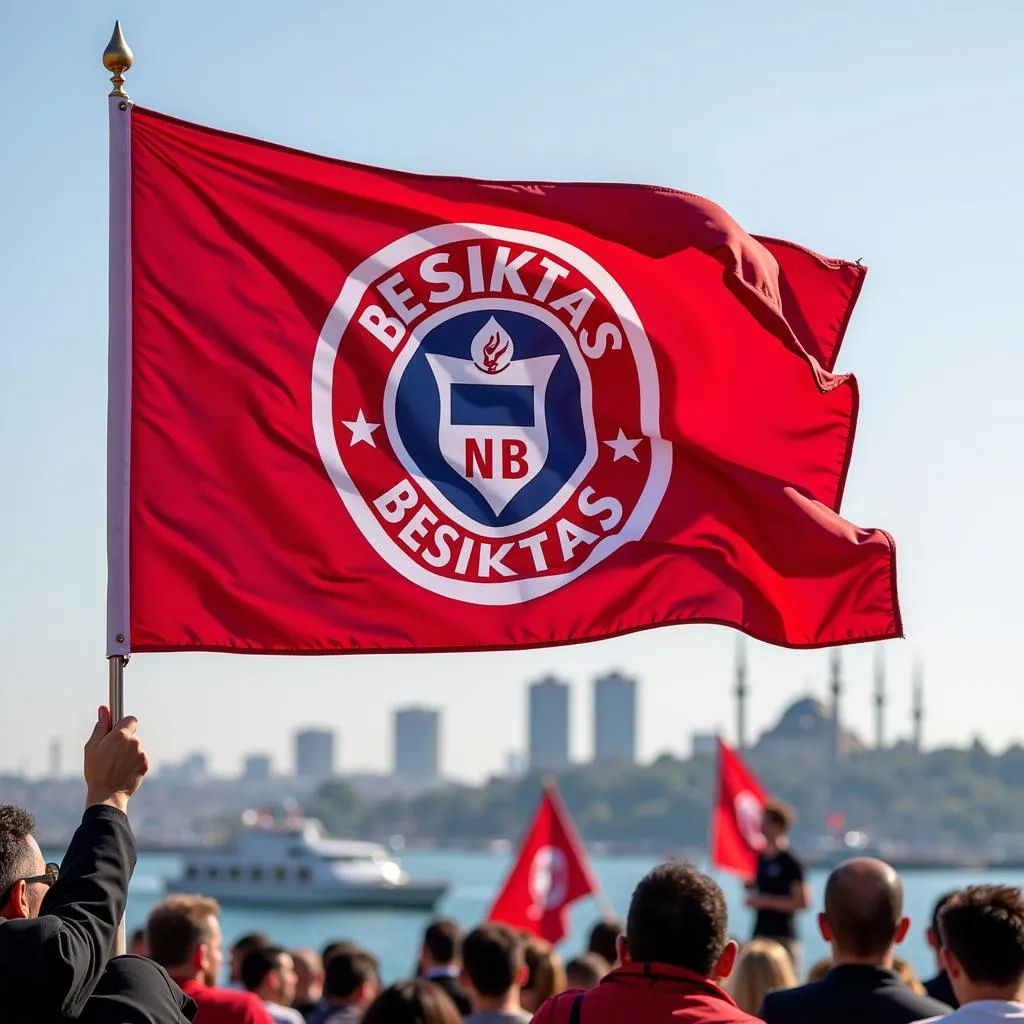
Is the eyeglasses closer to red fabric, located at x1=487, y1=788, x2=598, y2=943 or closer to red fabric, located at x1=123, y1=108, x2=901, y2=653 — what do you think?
red fabric, located at x1=123, y1=108, x2=901, y2=653

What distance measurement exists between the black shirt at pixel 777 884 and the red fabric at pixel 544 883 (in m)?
4.93

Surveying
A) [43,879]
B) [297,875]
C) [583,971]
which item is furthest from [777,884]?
[297,875]

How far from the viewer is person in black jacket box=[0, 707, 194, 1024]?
11.2 ft

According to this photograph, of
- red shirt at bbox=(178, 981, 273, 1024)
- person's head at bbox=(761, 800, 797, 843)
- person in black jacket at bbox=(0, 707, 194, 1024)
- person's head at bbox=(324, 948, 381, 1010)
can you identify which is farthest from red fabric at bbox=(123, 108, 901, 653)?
person's head at bbox=(761, 800, 797, 843)

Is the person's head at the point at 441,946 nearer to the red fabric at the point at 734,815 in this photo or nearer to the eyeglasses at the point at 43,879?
the eyeglasses at the point at 43,879

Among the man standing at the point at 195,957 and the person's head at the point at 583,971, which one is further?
the person's head at the point at 583,971

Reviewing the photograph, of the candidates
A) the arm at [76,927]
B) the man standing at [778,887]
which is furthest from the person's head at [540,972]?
the arm at [76,927]

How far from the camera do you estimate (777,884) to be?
10.4 metres

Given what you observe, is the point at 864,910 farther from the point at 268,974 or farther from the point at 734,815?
the point at 734,815

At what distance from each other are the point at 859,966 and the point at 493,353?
6.63ft

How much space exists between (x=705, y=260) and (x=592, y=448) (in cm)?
72

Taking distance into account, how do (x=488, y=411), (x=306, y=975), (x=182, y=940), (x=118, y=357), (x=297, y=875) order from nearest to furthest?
(x=118, y=357) → (x=182, y=940) → (x=488, y=411) → (x=306, y=975) → (x=297, y=875)

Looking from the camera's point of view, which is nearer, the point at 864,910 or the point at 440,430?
the point at 864,910

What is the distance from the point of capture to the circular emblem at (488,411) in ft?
18.8
